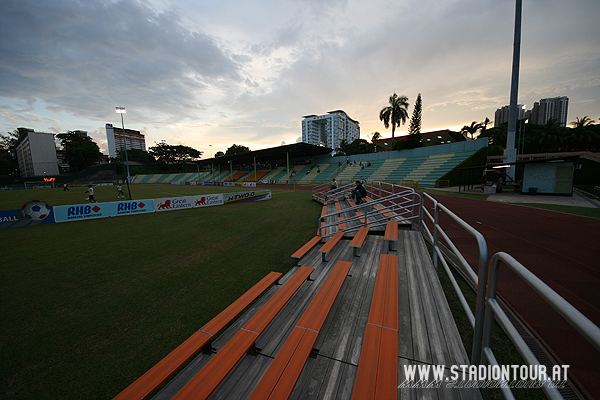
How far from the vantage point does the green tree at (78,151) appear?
83.0 m

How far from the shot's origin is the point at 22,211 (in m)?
12.6

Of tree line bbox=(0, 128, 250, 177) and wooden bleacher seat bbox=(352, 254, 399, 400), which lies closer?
wooden bleacher seat bbox=(352, 254, 399, 400)

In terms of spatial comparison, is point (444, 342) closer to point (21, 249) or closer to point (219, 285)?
point (219, 285)

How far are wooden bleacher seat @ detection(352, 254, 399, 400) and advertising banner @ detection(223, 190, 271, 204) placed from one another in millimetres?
17658

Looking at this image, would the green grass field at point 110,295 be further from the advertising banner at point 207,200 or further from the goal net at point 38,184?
the goal net at point 38,184

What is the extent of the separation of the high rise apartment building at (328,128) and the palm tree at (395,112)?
9155 cm

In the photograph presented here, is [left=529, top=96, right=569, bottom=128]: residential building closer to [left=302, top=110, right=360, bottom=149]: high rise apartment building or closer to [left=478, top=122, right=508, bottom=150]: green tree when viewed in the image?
[left=478, top=122, right=508, bottom=150]: green tree

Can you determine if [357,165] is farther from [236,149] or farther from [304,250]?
[236,149]

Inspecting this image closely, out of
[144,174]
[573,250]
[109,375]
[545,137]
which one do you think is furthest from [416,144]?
[144,174]

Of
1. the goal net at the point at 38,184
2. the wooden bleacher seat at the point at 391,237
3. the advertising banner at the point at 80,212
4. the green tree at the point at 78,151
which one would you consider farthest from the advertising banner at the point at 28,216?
the green tree at the point at 78,151

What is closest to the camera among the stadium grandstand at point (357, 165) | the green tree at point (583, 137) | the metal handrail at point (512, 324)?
the metal handrail at point (512, 324)

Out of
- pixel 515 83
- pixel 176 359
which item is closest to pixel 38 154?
pixel 176 359

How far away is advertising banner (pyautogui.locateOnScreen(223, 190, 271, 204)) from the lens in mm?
19641

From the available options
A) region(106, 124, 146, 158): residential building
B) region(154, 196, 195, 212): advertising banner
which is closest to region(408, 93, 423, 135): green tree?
region(154, 196, 195, 212): advertising banner
